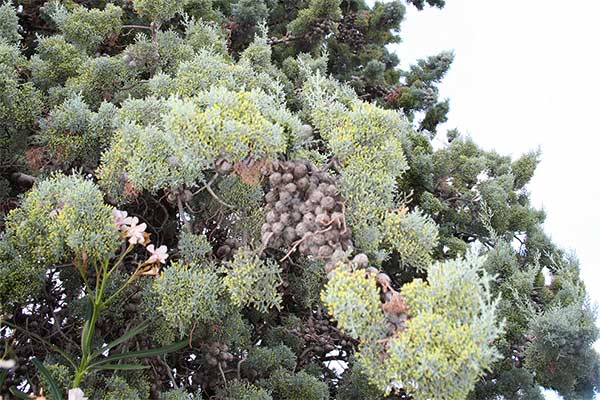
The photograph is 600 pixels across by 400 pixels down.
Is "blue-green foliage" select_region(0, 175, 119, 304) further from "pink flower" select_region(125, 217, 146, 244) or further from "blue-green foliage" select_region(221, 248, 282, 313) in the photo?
"blue-green foliage" select_region(221, 248, 282, 313)

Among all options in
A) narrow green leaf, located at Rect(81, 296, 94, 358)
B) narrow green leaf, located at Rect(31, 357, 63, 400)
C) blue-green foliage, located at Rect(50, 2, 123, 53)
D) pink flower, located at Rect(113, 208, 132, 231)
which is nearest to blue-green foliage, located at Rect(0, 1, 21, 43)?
blue-green foliage, located at Rect(50, 2, 123, 53)

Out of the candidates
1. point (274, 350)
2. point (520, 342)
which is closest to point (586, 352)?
point (520, 342)

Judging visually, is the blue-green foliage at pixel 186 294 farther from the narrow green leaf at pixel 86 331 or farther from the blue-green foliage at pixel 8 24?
the blue-green foliage at pixel 8 24

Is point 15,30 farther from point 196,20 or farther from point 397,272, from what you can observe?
point 397,272

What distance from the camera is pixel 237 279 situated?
5.51 ft

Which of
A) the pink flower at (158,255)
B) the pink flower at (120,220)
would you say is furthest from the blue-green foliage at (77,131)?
the pink flower at (158,255)

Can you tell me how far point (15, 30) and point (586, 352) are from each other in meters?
2.18

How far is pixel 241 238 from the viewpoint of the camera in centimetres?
204

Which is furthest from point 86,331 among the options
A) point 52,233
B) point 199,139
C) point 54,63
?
point 54,63

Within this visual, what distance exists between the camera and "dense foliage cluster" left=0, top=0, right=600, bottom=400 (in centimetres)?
152

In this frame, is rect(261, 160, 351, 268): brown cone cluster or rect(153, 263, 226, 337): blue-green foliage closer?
rect(261, 160, 351, 268): brown cone cluster

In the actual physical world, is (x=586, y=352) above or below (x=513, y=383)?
above

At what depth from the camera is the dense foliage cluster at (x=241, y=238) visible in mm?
1523

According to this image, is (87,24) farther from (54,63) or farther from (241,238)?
(241,238)
